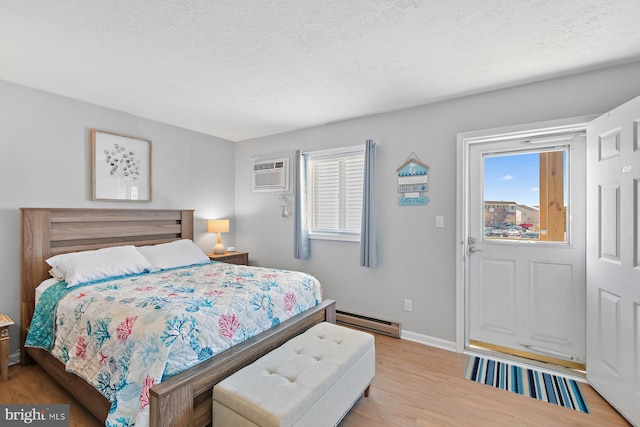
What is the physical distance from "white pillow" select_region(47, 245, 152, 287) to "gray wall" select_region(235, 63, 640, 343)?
76.0 inches

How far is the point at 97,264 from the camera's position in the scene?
262cm

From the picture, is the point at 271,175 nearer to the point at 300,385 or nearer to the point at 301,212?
the point at 301,212

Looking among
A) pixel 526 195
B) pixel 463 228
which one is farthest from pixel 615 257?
pixel 463 228

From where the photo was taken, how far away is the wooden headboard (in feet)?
8.54

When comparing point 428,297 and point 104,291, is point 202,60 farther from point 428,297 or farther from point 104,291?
point 428,297

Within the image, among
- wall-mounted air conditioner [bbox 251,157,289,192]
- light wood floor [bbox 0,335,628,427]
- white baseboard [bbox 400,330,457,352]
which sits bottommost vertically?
light wood floor [bbox 0,335,628,427]

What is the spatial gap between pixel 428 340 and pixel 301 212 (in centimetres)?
203

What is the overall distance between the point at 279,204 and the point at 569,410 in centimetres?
346

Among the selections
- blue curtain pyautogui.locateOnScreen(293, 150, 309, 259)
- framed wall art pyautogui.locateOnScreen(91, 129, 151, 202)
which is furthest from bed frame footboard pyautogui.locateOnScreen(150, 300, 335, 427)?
framed wall art pyautogui.locateOnScreen(91, 129, 151, 202)

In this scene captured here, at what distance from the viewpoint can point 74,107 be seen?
9.80 feet

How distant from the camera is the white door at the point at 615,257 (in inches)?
74.4

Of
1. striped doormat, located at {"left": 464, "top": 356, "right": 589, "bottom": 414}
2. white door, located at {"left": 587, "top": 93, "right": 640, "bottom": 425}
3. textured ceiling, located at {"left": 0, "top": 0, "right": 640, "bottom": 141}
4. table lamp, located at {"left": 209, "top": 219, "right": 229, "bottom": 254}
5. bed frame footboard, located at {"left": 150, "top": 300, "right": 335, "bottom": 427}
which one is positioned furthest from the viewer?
table lamp, located at {"left": 209, "top": 219, "right": 229, "bottom": 254}

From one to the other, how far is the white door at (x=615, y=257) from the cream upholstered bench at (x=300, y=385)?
1.63 metres

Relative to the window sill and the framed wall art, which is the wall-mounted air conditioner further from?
the framed wall art
